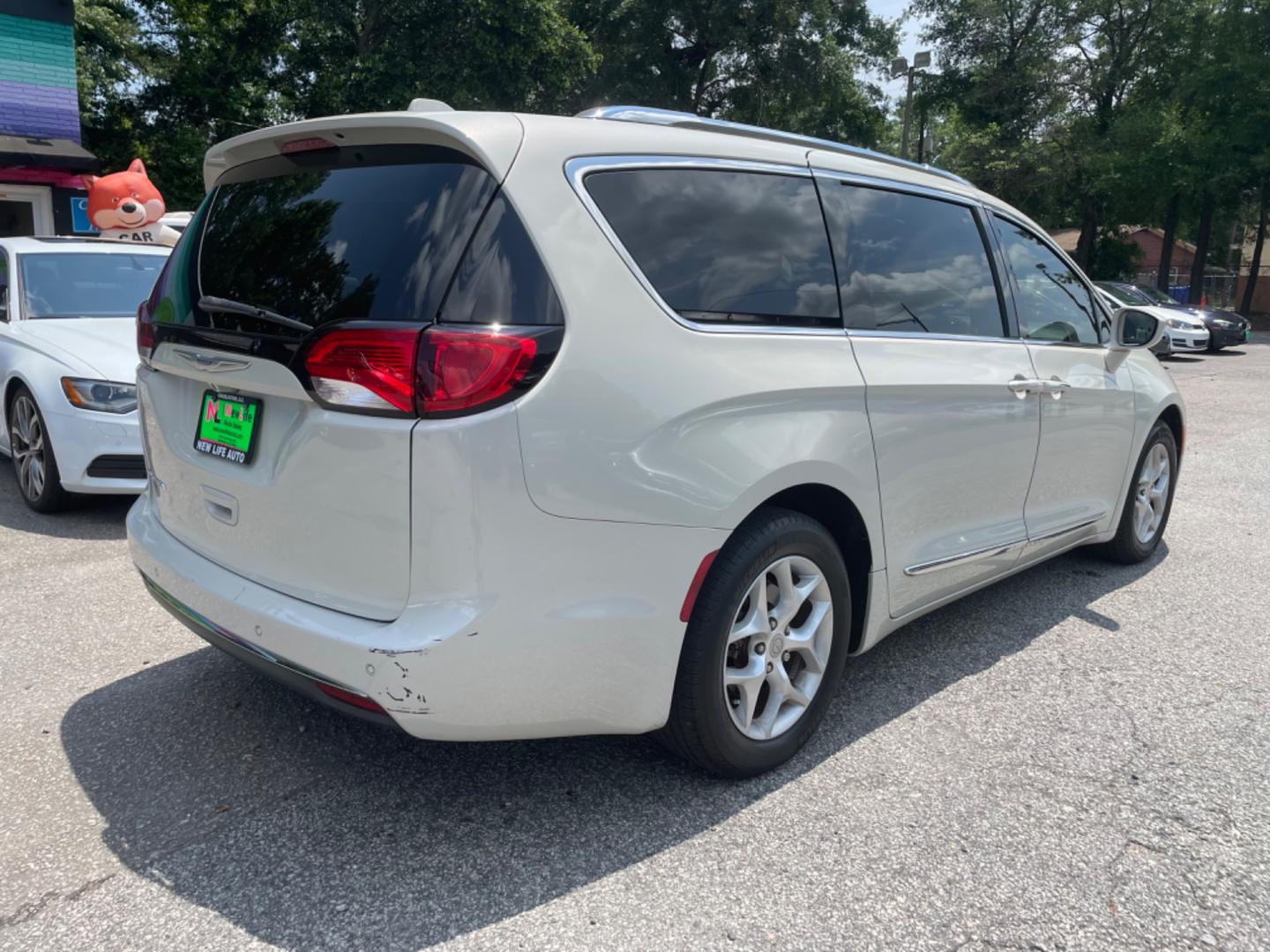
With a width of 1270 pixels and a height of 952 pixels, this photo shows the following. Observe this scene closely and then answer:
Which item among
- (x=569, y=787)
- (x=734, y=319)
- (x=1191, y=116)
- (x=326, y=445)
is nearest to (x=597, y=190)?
(x=734, y=319)

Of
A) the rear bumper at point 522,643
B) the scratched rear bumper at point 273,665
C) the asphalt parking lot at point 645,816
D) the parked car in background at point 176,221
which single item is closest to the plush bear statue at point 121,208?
the parked car in background at point 176,221

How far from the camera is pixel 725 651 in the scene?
264 centimetres

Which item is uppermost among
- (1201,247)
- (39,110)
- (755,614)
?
(39,110)

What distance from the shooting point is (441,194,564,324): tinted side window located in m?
2.24

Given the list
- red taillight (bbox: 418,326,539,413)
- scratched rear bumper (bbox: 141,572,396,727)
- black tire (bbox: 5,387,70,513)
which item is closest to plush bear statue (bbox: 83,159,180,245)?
black tire (bbox: 5,387,70,513)

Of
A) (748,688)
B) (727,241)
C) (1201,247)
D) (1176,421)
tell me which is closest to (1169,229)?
(1201,247)

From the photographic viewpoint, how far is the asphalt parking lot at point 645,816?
225 centimetres

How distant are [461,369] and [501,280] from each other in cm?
24

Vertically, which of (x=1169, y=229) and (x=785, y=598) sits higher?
(x=1169, y=229)

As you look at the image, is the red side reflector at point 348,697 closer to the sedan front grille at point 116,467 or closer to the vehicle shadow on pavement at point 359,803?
the vehicle shadow on pavement at point 359,803

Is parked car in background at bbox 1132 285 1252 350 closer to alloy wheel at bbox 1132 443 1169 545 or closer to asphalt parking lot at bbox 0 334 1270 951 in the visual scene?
alloy wheel at bbox 1132 443 1169 545

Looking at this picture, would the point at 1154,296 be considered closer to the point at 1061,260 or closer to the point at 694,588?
the point at 1061,260

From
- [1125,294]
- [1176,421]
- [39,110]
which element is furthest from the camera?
[1125,294]

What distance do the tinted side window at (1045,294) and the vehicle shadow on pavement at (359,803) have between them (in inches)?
63.4
